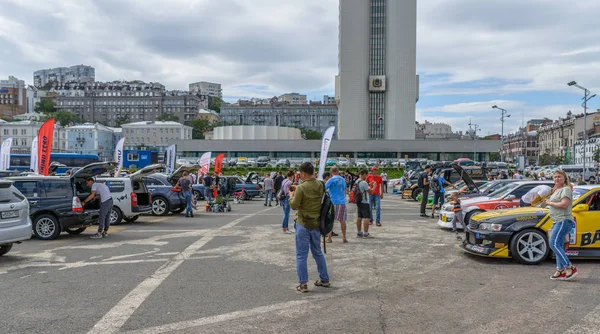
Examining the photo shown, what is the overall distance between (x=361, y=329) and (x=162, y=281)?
3564 mm

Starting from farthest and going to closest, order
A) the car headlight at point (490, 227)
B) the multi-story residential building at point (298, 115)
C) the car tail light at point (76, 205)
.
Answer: the multi-story residential building at point (298, 115) < the car tail light at point (76, 205) < the car headlight at point (490, 227)

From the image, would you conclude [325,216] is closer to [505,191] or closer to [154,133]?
[505,191]

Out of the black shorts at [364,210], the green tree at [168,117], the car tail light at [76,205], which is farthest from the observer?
the green tree at [168,117]

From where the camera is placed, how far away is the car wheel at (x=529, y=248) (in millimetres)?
8711

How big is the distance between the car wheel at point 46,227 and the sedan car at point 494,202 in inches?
403

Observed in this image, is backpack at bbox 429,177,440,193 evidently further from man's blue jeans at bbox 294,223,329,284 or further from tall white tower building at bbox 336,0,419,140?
tall white tower building at bbox 336,0,419,140

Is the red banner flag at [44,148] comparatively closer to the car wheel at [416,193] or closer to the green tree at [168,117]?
the car wheel at [416,193]

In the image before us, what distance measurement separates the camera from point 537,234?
8750 millimetres

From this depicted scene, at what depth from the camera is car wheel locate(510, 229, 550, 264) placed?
8.71 metres

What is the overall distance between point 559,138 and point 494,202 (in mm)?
124967

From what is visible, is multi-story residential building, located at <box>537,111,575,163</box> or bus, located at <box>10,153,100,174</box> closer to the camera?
bus, located at <box>10,153,100,174</box>

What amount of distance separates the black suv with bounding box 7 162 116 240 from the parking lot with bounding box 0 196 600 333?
0.87 meters

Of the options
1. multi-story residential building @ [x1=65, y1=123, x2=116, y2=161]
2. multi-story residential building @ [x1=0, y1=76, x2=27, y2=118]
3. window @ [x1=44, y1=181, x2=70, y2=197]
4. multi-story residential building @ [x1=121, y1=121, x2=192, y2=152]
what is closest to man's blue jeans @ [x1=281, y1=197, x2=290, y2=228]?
window @ [x1=44, y1=181, x2=70, y2=197]

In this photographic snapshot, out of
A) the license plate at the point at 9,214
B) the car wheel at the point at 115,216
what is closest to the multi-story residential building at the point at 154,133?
the car wheel at the point at 115,216
